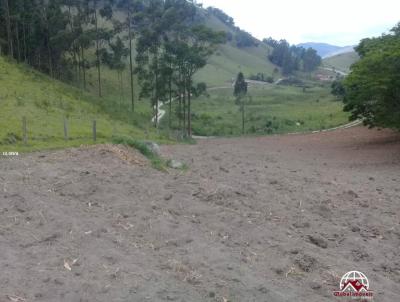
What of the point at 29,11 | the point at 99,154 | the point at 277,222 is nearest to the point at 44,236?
the point at 277,222

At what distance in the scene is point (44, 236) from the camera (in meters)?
9.84

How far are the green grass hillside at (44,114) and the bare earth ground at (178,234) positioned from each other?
6494 millimetres

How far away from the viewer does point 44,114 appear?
108ft

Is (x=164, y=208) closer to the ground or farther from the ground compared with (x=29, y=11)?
closer to the ground

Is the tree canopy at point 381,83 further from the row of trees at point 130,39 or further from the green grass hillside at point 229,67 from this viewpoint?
the green grass hillside at point 229,67

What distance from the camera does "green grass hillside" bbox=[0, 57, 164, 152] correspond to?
25.2 meters

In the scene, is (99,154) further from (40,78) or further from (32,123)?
(40,78)

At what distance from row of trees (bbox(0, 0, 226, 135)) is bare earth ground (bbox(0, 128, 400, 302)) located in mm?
A: 35993

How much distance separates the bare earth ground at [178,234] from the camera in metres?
7.87

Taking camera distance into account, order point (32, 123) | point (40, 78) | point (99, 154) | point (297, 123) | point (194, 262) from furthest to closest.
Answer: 1. point (297, 123)
2. point (40, 78)
3. point (32, 123)
4. point (99, 154)
5. point (194, 262)

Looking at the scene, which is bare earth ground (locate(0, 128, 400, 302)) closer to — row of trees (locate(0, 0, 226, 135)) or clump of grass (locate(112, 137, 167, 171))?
clump of grass (locate(112, 137, 167, 171))

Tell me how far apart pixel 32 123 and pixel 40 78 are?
919 inches
